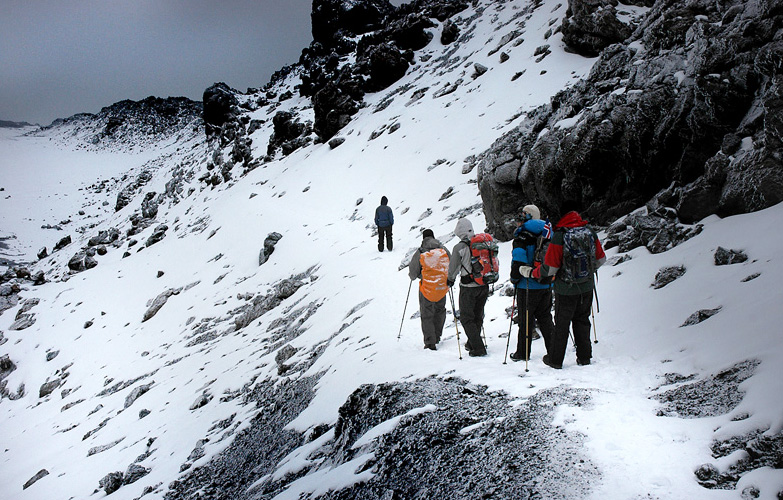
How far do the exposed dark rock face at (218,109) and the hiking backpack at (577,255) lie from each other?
66972 mm

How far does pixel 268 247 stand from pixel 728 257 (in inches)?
764

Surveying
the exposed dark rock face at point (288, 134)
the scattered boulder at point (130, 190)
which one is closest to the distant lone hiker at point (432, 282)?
the exposed dark rock face at point (288, 134)

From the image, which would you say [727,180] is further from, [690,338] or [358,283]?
[358,283]

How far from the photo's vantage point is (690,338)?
528 cm

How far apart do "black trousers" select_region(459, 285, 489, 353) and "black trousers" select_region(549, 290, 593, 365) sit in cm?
139

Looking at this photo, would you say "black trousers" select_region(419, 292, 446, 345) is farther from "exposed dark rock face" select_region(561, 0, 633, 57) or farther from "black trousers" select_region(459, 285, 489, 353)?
"exposed dark rock face" select_region(561, 0, 633, 57)

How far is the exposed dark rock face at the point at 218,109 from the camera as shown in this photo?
211ft

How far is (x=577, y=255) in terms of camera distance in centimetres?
562

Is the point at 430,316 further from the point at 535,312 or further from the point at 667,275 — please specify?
the point at 667,275

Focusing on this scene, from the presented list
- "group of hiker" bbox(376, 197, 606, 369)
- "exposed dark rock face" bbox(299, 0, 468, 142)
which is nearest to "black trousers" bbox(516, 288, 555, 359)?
"group of hiker" bbox(376, 197, 606, 369)

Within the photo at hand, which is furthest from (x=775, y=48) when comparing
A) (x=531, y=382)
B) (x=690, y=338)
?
(x=531, y=382)

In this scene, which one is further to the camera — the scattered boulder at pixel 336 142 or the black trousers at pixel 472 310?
the scattered boulder at pixel 336 142

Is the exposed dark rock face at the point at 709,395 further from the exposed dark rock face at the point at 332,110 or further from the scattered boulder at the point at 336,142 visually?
the exposed dark rock face at the point at 332,110

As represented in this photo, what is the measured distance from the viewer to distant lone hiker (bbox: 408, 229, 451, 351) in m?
7.68
